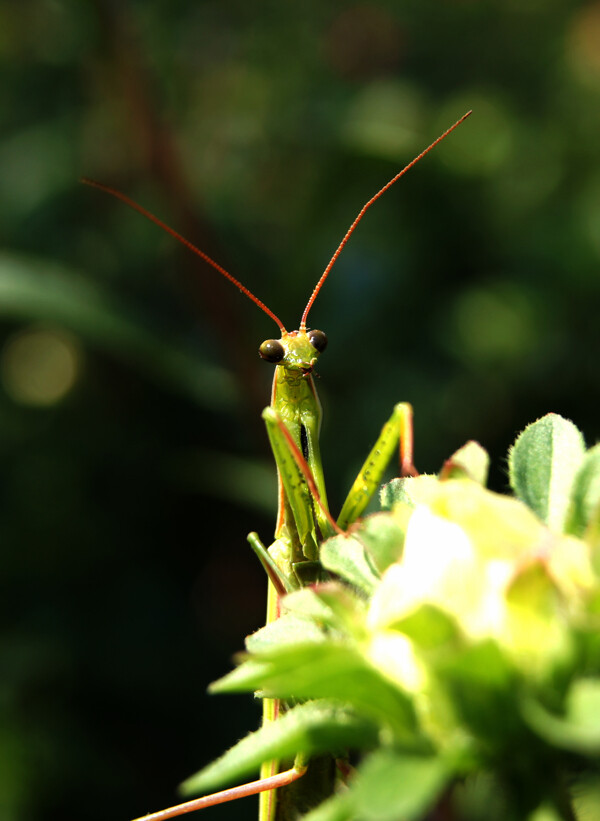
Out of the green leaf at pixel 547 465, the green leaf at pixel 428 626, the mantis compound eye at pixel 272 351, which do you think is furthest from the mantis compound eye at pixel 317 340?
the green leaf at pixel 428 626

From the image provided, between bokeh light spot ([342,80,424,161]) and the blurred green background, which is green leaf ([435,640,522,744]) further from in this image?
bokeh light spot ([342,80,424,161])

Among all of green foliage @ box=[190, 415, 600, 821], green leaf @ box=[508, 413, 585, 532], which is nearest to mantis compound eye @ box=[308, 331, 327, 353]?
green leaf @ box=[508, 413, 585, 532]

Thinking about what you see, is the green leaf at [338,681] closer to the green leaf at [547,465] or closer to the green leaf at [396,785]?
the green leaf at [396,785]

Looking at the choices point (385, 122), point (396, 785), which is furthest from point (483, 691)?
point (385, 122)

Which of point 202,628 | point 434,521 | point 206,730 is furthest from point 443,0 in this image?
point 434,521

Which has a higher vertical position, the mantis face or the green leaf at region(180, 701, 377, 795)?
the mantis face
